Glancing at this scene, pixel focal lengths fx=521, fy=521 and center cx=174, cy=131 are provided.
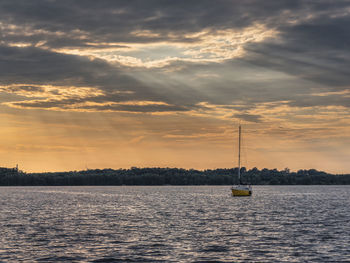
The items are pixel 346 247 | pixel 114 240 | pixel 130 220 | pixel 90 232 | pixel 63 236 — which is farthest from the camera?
pixel 130 220

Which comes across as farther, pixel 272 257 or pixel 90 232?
pixel 90 232

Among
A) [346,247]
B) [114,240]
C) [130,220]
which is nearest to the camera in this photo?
[346,247]

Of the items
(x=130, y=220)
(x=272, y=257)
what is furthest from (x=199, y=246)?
(x=130, y=220)

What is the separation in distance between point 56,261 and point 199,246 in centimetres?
1579

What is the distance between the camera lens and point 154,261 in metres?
45.9

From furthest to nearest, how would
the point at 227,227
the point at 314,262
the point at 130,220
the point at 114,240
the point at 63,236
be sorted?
1. the point at 130,220
2. the point at 227,227
3. the point at 63,236
4. the point at 114,240
5. the point at 314,262

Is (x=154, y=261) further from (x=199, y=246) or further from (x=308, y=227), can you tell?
(x=308, y=227)

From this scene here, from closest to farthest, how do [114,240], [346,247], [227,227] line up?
[346,247] → [114,240] → [227,227]

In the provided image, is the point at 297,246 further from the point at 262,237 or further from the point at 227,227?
the point at 227,227

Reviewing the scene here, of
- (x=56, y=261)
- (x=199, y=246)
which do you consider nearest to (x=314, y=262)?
(x=199, y=246)

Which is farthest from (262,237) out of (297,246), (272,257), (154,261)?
(154,261)

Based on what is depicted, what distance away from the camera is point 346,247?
177 ft

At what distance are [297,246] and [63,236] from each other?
2808 cm

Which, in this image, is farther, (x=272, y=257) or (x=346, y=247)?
(x=346, y=247)
